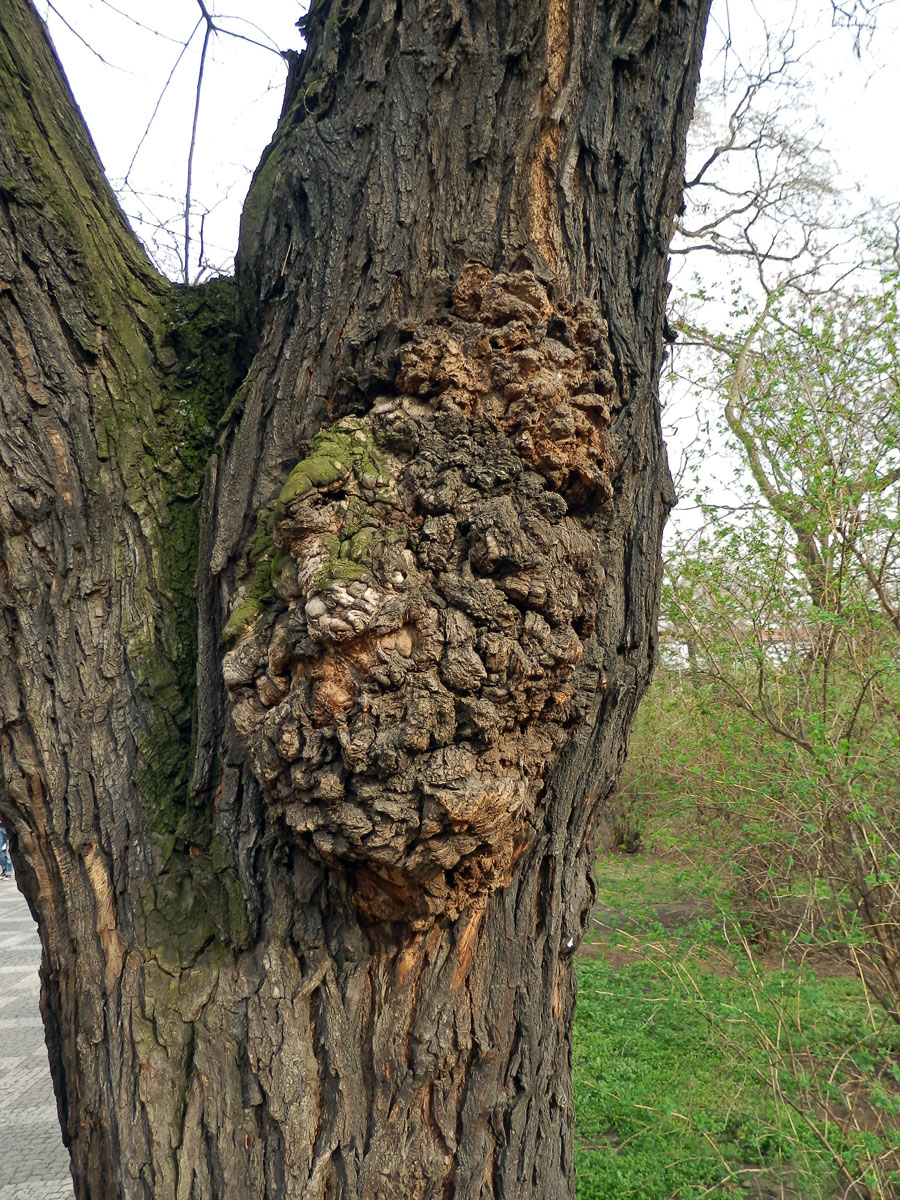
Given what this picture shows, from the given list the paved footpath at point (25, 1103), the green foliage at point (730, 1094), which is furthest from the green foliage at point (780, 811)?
the paved footpath at point (25, 1103)

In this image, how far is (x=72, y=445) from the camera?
1.60m

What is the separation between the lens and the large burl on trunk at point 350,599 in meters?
1.32

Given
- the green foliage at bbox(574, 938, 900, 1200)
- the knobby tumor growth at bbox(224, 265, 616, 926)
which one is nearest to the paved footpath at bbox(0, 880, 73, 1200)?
the green foliage at bbox(574, 938, 900, 1200)

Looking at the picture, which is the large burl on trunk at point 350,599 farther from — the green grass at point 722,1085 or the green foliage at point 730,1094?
the green foliage at point 730,1094

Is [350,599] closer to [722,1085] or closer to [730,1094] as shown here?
[730,1094]

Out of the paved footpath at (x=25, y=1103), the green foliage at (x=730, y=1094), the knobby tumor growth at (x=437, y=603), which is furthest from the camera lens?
the paved footpath at (x=25, y=1103)

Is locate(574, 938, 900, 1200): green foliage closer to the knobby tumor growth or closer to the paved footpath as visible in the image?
the paved footpath

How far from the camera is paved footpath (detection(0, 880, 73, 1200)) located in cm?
386

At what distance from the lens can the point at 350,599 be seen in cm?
129

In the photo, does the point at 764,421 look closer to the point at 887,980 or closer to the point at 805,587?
the point at 805,587

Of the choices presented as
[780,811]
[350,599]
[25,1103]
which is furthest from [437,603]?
[25,1103]

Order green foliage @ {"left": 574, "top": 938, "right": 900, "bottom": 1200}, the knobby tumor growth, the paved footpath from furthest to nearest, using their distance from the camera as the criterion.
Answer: the paved footpath, green foliage @ {"left": 574, "top": 938, "right": 900, "bottom": 1200}, the knobby tumor growth

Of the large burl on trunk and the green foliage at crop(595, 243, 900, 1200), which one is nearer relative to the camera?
the large burl on trunk

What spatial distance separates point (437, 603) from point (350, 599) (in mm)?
149
